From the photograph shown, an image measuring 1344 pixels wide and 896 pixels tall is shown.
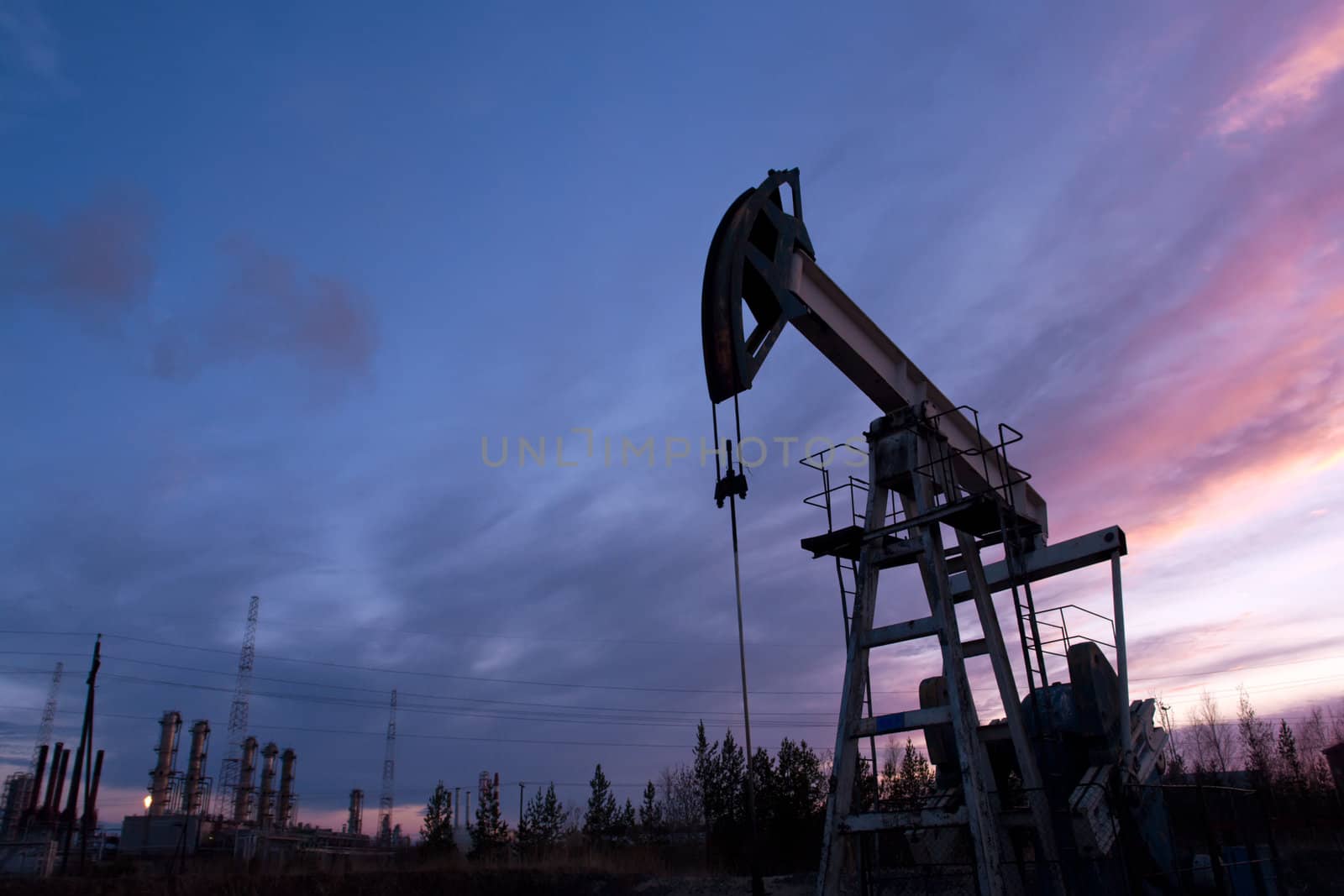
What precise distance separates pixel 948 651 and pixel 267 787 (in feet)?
161

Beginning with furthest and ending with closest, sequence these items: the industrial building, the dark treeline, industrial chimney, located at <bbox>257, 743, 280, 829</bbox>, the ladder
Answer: industrial chimney, located at <bbox>257, 743, 280, 829</bbox> < the industrial building < the dark treeline < the ladder

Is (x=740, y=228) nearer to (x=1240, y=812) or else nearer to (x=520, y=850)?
(x=1240, y=812)

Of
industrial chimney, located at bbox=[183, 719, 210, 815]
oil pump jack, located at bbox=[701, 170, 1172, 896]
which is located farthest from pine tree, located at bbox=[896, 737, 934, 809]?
industrial chimney, located at bbox=[183, 719, 210, 815]

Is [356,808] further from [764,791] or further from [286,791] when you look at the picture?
[764,791]

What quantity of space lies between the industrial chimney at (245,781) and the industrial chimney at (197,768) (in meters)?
4.39

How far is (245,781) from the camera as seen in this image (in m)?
46.8

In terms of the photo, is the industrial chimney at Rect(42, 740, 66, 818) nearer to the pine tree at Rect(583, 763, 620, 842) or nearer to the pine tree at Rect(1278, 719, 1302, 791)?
the pine tree at Rect(583, 763, 620, 842)

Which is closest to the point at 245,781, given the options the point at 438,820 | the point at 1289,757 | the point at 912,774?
the point at 438,820

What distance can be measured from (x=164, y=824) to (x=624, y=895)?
28585 millimetres

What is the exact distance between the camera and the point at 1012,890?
7.75 m

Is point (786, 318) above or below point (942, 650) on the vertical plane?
above

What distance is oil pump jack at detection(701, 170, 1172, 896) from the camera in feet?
25.3

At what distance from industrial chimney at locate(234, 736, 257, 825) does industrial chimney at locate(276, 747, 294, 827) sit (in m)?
1.73

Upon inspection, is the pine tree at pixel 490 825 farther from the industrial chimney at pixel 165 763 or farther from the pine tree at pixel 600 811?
the industrial chimney at pixel 165 763
